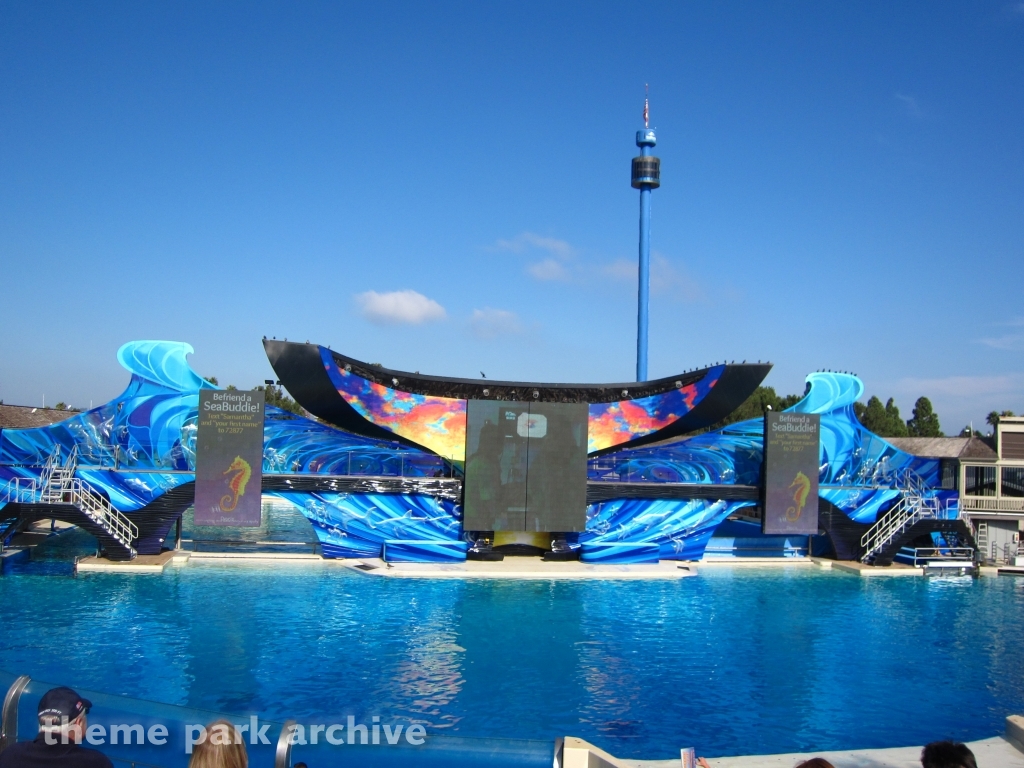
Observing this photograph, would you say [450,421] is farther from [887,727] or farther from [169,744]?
[169,744]

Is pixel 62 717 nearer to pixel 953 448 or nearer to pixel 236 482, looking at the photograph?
pixel 236 482

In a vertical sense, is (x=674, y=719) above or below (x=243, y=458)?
below

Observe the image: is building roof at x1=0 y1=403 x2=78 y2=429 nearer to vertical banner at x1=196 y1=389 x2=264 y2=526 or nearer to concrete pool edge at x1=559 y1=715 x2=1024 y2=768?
vertical banner at x1=196 y1=389 x2=264 y2=526

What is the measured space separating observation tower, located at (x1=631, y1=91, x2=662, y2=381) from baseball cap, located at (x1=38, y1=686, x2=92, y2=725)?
4656 cm

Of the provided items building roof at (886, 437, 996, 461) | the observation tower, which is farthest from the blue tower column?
building roof at (886, 437, 996, 461)

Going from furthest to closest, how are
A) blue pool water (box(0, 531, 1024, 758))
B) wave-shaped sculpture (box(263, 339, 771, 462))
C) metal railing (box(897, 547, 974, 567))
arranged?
wave-shaped sculpture (box(263, 339, 771, 462)), metal railing (box(897, 547, 974, 567)), blue pool water (box(0, 531, 1024, 758))

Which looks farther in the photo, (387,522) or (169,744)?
(387,522)

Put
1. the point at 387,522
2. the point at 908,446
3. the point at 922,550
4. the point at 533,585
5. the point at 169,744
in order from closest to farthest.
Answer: the point at 169,744 → the point at 533,585 → the point at 387,522 → the point at 922,550 → the point at 908,446

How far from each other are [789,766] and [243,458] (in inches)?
728

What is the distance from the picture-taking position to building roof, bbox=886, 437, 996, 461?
103 feet

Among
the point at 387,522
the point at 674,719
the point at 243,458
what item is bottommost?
the point at 674,719

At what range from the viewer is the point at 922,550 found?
29.2 metres

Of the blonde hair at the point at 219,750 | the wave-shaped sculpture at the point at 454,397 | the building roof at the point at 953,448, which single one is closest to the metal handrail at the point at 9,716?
the blonde hair at the point at 219,750

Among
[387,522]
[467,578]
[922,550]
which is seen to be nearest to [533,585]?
[467,578]
